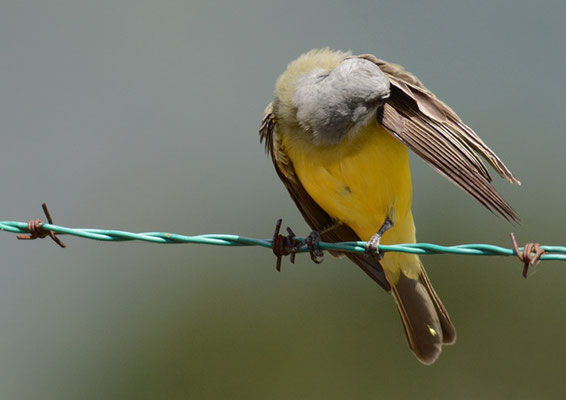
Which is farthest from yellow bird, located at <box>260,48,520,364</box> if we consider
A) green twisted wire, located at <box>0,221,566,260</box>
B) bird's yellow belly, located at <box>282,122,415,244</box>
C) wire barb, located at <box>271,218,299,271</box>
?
green twisted wire, located at <box>0,221,566,260</box>

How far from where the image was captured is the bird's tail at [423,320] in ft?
19.4

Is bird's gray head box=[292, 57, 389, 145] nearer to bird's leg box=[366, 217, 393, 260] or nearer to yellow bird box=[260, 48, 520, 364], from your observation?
yellow bird box=[260, 48, 520, 364]

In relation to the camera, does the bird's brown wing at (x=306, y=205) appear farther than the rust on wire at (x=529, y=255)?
Yes

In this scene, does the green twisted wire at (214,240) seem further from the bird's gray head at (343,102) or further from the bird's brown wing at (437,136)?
the bird's gray head at (343,102)

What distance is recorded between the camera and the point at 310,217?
6055mm

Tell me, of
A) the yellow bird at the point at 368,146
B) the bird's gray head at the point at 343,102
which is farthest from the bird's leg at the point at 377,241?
the bird's gray head at the point at 343,102

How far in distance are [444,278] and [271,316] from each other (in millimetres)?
1860

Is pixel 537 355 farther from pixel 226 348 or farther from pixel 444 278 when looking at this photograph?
pixel 226 348

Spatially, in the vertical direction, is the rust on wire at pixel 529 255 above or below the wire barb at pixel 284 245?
below

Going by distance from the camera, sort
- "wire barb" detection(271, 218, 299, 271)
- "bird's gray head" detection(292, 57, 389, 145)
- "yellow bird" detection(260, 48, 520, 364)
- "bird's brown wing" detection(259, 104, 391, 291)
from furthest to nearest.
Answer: "bird's brown wing" detection(259, 104, 391, 291) < "bird's gray head" detection(292, 57, 389, 145) < "yellow bird" detection(260, 48, 520, 364) < "wire barb" detection(271, 218, 299, 271)

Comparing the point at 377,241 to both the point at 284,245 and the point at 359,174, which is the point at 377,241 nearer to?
the point at 359,174

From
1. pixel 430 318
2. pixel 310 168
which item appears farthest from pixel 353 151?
pixel 430 318

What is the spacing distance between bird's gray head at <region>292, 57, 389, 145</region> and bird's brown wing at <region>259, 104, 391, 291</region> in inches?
13.2

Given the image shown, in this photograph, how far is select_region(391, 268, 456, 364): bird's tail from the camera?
232 inches
